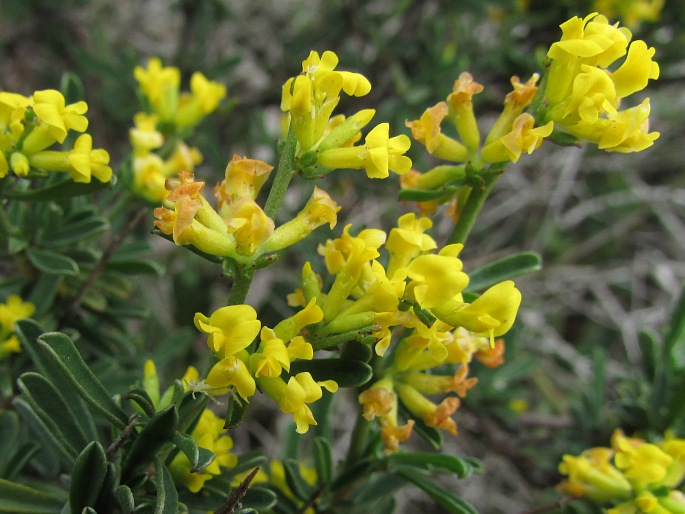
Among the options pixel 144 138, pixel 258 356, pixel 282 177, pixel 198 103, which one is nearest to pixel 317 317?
pixel 258 356

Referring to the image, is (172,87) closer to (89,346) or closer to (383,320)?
(89,346)

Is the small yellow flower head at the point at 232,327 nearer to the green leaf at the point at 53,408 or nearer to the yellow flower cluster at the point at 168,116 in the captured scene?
the green leaf at the point at 53,408

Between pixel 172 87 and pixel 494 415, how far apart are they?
1.47 meters

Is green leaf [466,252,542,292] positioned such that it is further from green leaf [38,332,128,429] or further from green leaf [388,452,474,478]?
green leaf [38,332,128,429]

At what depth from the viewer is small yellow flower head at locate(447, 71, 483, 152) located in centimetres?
121

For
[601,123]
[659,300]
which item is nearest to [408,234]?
[601,123]

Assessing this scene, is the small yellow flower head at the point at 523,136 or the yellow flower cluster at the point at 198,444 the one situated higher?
the small yellow flower head at the point at 523,136

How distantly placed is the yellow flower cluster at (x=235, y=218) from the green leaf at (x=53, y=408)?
36cm

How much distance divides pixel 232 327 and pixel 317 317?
0.41ft

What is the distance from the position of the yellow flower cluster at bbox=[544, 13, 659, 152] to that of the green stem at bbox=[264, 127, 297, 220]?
43 cm

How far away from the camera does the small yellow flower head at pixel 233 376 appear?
3.06 ft

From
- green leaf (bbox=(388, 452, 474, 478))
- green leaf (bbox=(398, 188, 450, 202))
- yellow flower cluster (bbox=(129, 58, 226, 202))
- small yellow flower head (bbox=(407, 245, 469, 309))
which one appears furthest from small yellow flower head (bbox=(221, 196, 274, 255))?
yellow flower cluster (bbox=(129, 58, 226, 202))

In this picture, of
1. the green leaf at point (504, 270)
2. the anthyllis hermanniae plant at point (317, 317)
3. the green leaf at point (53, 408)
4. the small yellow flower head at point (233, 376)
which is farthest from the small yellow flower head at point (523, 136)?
the green leaf at point (53, 408)

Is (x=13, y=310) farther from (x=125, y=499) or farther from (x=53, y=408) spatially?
(x=125, y=499)
